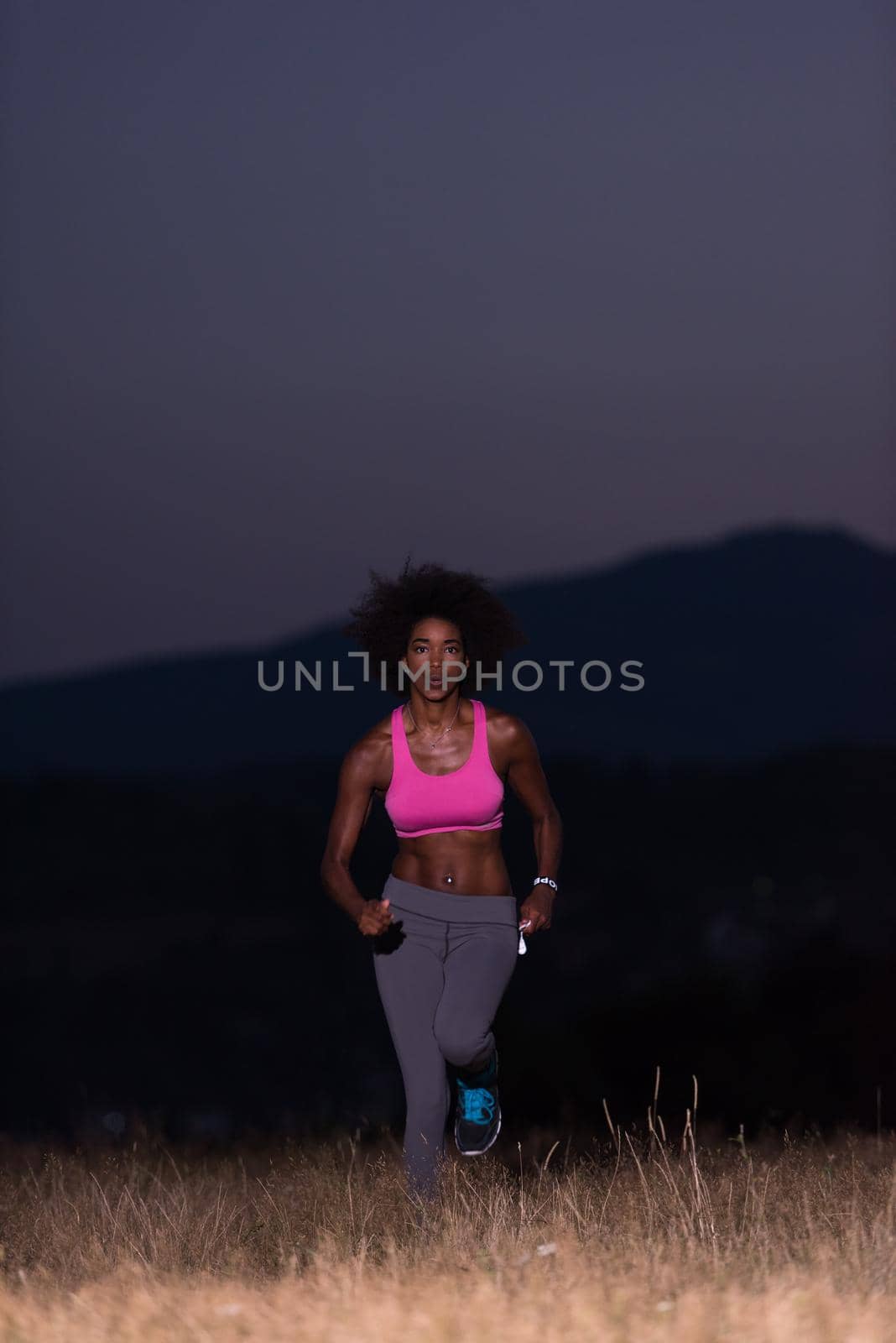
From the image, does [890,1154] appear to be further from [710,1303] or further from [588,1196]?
[710,1303]

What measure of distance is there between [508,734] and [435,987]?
107 cm

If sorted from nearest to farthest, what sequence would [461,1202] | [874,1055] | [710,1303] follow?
[710,1303] → [461,1202] → [874,1055]

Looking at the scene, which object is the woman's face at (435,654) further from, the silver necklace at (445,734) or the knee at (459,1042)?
the knee at (459,1042)

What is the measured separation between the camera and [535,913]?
7938 millimetres

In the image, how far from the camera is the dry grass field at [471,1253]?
5512 mm

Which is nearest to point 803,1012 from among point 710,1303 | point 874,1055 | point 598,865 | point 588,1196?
point 874,1055

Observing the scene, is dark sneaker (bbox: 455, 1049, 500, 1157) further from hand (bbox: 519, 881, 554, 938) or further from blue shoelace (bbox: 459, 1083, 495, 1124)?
hand (bbox: 519, 881, 554, 938)

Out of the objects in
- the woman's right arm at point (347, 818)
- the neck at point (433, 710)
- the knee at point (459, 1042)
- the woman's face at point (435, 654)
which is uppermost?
the woman's face at point (435, 654)

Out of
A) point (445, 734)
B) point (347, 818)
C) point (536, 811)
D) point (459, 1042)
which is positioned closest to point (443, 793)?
point (445, 734)

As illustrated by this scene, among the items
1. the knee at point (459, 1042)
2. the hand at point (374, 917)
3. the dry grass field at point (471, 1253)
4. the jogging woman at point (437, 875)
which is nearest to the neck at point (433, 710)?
the jogging woman at point (437, 875)

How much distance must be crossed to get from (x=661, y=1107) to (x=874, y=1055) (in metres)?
6.47

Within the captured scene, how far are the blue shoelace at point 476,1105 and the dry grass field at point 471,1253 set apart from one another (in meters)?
0.25

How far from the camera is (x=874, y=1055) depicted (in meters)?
17.5

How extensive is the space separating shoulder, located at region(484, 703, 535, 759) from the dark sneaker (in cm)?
134
